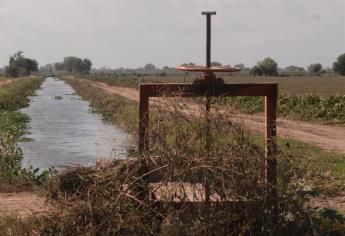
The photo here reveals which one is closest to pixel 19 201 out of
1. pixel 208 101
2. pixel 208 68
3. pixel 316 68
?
pixel 208 101

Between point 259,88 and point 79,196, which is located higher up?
point 259,88

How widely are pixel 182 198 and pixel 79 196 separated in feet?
3.51

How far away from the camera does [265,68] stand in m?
99.0

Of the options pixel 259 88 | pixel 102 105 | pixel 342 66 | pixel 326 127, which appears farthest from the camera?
pixel 342 66

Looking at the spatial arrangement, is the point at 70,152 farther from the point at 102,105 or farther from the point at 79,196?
the point at 102,105

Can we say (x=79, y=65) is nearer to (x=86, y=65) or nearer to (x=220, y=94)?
(x=86, y=65)

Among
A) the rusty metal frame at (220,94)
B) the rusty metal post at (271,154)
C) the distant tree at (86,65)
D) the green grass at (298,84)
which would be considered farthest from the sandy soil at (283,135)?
the distant tree at (86,65)

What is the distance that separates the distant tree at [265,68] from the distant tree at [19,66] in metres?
53.9

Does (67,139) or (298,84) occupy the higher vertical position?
(298,84)

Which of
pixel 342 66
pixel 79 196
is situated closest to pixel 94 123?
pixel 79 196

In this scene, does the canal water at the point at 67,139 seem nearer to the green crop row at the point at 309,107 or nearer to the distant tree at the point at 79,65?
the green crop row at the point at 309,107

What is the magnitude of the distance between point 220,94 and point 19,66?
438 ft

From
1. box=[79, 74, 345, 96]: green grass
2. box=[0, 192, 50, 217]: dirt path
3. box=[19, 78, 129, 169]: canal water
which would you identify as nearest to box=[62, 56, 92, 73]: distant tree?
box=[79, 74, 345, 96]: green grass

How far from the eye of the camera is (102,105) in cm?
3894
